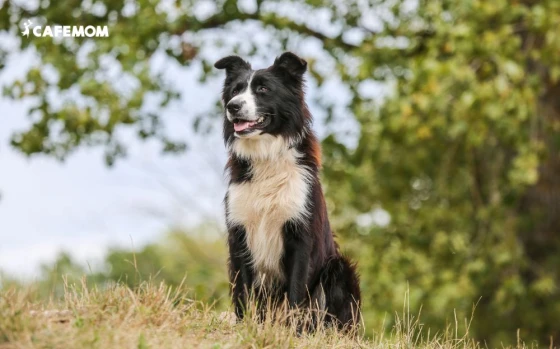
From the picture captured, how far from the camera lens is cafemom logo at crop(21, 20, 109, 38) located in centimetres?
1173

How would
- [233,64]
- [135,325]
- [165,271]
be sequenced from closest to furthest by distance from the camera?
[135,325] → [233,64] → [165,271]

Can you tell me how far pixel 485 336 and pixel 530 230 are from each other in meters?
2.27

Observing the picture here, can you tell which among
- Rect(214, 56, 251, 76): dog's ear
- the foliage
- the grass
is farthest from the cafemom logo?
the grass

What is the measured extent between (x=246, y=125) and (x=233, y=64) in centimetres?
65

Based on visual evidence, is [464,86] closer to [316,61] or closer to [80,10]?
[316,61]

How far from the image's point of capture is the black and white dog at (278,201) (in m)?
6.22

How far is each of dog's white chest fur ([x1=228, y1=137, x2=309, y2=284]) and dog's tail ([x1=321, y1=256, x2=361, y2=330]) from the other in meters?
0.43

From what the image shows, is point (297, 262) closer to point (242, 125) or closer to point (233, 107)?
point (242, 125)

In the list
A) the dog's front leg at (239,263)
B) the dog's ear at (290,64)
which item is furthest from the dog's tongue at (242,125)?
the dog's front leg at (239,263)

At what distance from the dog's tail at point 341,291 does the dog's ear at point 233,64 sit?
1.70 meters

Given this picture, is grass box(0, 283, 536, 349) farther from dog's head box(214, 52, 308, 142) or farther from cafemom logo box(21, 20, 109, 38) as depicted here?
cafemom logo box(21, 20, 109, 38)

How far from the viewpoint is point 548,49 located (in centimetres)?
1086

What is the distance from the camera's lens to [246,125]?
248 inches

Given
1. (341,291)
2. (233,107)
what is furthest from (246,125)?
(341,291)
